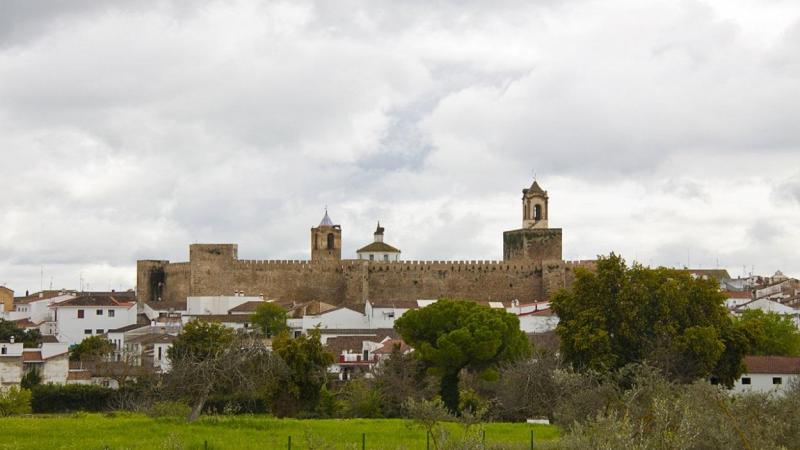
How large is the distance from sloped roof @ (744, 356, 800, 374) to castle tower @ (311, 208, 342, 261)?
36.7 m

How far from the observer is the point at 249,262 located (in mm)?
69375

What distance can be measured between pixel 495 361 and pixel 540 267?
31507 millimetres

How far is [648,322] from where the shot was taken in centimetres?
3216

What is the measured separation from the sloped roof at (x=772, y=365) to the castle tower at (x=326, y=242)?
121 feet

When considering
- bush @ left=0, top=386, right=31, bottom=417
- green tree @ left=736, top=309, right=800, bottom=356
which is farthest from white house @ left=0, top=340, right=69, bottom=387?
green tree @ left=736, top=309, right=800, bottom=356

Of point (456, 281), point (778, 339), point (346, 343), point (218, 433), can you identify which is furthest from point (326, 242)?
point (218, 433)

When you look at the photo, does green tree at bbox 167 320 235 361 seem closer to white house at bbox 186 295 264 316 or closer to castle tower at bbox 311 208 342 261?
white house at bbox 186 295 264 316

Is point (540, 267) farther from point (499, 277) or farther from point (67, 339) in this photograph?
point (67, 339)

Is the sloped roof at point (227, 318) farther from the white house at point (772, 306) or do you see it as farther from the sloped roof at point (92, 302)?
the white house at point (772, 306)

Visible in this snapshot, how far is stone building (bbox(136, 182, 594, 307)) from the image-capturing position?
68375 millimetres

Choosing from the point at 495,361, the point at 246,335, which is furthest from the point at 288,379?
the point at 495,361

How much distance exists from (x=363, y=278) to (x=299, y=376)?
3515 cm

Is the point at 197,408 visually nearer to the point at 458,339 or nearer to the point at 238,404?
the point at 238,404

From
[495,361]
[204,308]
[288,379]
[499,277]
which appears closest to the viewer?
[288,379]
